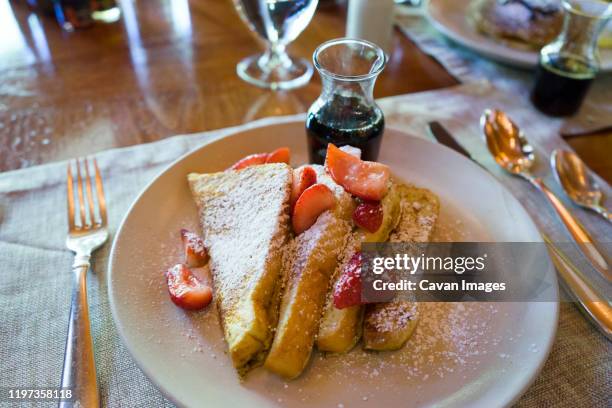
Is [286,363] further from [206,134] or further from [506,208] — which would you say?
[206,134]

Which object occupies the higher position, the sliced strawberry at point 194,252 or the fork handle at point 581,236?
the sliced strawberry at point 194,252

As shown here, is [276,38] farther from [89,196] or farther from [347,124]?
[89,196]

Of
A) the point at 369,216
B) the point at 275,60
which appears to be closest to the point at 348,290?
the point at 369,216

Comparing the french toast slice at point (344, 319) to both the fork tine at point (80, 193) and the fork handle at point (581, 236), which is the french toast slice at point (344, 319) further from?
the fork tine at point (80, 193)

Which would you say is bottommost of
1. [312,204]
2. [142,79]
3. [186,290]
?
[142,79]

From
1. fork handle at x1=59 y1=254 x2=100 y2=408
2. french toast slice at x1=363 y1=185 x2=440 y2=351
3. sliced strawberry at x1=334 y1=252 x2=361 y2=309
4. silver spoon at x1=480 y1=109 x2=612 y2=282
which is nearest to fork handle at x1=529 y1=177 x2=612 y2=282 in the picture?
silver spoon at x1=480 y1=109 x2=612 y2=282

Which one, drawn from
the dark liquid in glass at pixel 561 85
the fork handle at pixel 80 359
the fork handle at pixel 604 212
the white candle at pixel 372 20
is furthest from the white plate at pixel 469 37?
the fork handle at pixel 80 359
